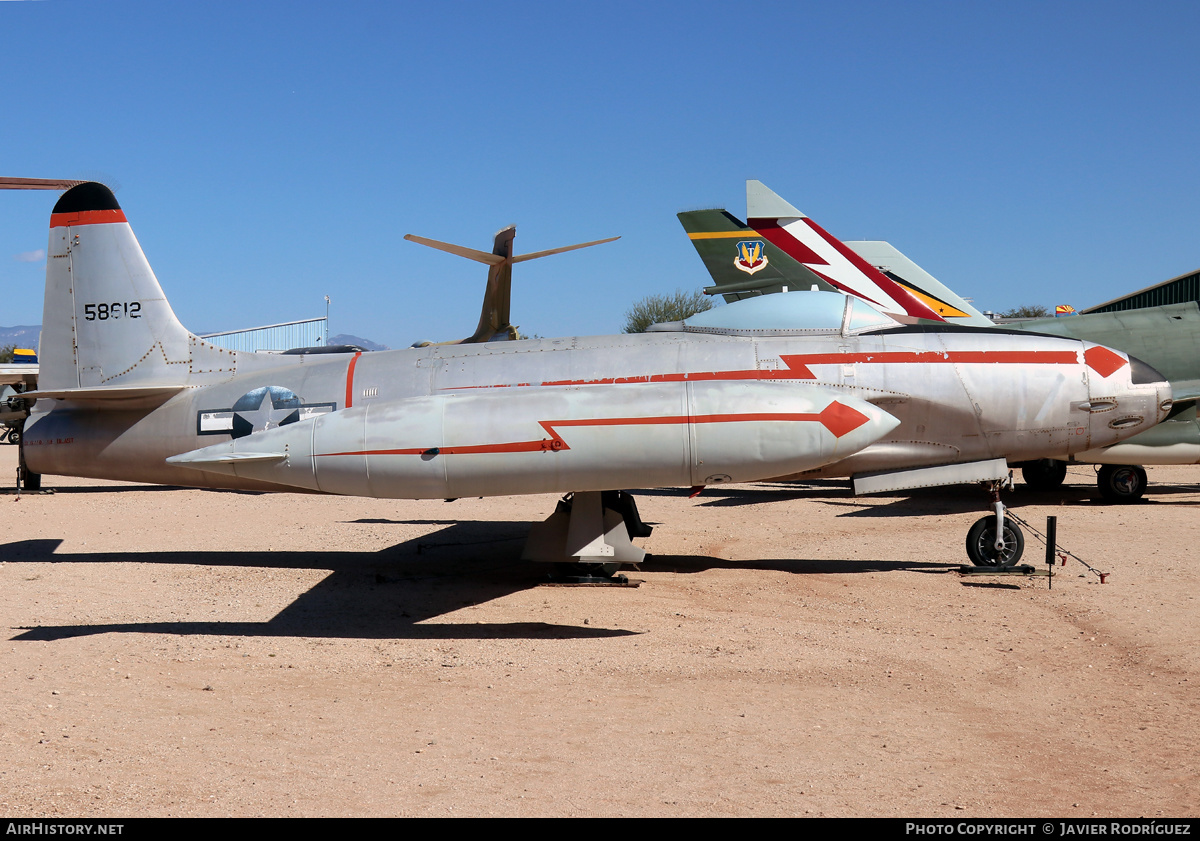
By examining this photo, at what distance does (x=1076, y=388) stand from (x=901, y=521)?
461 centimetres

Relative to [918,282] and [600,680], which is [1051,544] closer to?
[600,680]

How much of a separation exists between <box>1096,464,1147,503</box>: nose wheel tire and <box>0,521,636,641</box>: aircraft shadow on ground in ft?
30.9

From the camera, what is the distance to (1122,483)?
A: 1462cm

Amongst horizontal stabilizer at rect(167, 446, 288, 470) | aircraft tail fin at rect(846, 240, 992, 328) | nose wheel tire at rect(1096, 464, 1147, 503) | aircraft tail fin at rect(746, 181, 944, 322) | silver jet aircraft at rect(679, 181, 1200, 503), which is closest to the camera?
horizontal stabilizer at rect(167, 446, 288, 470)

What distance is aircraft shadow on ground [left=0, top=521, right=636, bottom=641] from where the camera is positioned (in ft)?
24.5

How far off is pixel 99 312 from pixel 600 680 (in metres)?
7.38

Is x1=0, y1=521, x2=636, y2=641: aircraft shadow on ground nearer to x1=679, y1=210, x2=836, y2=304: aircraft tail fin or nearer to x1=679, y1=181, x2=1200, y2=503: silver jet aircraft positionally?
x1=679, y1=210, x2=836, y2=304: aircraft tail fin

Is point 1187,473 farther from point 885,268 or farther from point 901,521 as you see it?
point 901,521

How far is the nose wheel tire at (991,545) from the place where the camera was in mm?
9188

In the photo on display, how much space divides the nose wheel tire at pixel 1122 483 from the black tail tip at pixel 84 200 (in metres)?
14.5

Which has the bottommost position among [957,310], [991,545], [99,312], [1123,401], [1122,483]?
[991,545]

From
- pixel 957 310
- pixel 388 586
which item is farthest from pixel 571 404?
pixel 957 310

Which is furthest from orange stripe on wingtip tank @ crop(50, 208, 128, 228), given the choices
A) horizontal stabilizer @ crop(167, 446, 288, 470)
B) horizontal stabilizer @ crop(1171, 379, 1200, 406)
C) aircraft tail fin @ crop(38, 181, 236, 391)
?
horizontal stabilizer @ crop(1171, 379, 1200, 406)
